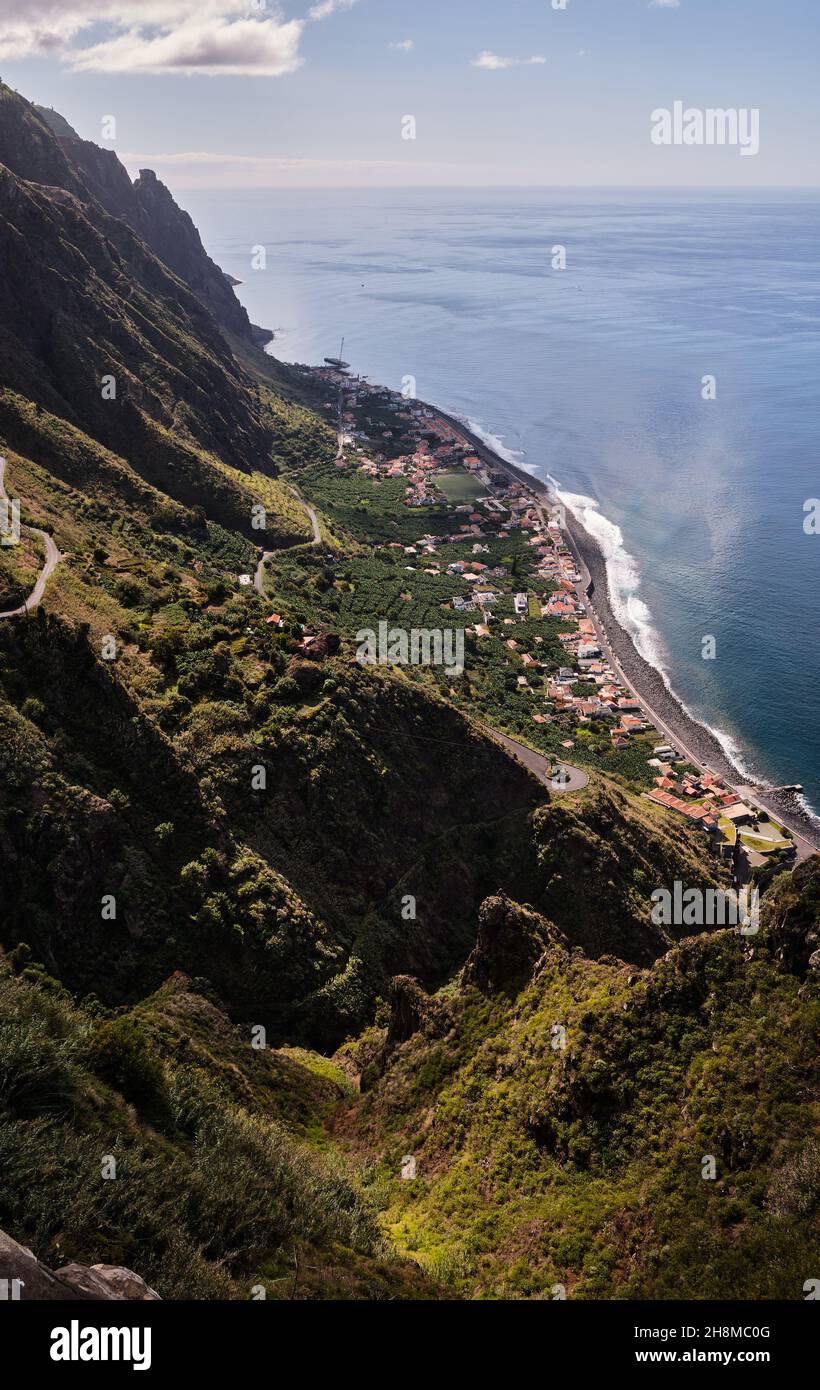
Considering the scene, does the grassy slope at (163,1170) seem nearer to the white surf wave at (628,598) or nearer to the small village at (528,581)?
the small village at (528,581)

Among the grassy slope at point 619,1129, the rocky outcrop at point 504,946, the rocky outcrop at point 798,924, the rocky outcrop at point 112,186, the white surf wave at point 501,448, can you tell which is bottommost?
the grassy slope at point 619,1129

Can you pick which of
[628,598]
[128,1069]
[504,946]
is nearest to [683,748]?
[628,598]

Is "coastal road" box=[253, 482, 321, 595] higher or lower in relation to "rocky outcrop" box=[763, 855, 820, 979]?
higher

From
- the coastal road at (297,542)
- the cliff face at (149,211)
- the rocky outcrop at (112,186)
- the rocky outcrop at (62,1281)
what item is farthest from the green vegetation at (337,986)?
the cliff face at (149,211)

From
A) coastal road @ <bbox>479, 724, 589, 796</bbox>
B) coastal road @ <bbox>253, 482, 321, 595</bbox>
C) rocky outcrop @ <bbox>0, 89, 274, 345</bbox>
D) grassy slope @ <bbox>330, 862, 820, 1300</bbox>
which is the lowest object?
grassy slope @ <bbox>330, 862, 820, 1300</bbox>

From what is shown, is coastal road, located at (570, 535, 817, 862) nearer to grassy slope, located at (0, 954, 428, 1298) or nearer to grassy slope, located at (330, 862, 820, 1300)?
grassy slope, located at (330, 862, 820, 1300)

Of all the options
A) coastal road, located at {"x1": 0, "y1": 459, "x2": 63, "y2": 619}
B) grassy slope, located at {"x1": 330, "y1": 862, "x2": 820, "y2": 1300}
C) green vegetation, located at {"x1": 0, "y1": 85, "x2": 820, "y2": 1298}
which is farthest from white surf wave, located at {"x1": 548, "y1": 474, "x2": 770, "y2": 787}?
coastal road, located at {"x1": 0, "y1": 459, "x2": 63, "y2": 619}
